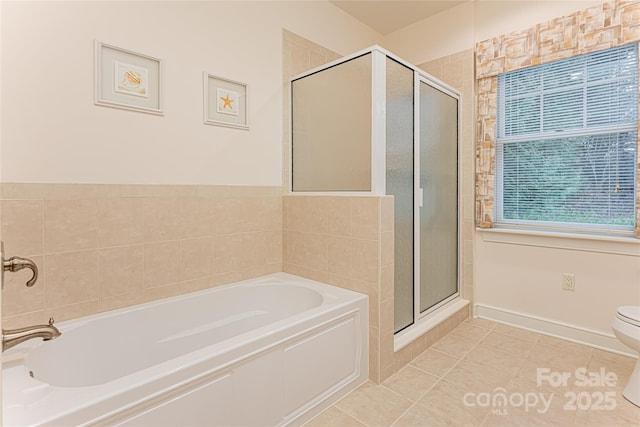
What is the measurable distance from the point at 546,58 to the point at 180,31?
2629 millimetres

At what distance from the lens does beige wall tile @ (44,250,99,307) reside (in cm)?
166

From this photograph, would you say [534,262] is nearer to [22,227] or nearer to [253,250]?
[253,250]

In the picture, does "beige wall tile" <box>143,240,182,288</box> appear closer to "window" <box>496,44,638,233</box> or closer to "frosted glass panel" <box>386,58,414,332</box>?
"frosted glass panel" <box>386,58,414,332</box>

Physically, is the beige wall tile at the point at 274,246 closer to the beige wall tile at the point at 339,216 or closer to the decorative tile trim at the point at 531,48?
the beige wall tile at the point at 339,216

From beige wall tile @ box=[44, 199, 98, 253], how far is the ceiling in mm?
2604

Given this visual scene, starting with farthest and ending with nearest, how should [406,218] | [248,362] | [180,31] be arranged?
[406,218] < [180,31] < [248,362]

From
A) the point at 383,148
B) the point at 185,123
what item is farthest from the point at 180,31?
the point at 383,148

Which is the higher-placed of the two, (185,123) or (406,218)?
(185,123)

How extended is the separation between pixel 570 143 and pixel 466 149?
75 cm

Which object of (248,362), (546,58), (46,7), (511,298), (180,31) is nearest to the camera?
(248,362)

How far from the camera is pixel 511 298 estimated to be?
9.39 feet

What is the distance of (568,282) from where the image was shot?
257 cm

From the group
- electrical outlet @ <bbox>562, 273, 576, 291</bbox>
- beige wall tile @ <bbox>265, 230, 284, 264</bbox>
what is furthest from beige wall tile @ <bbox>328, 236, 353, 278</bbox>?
electrical outlet @ <bbox>562, 273, 576, 291</bbox>

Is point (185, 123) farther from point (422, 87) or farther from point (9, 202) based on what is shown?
point (422, 87)
